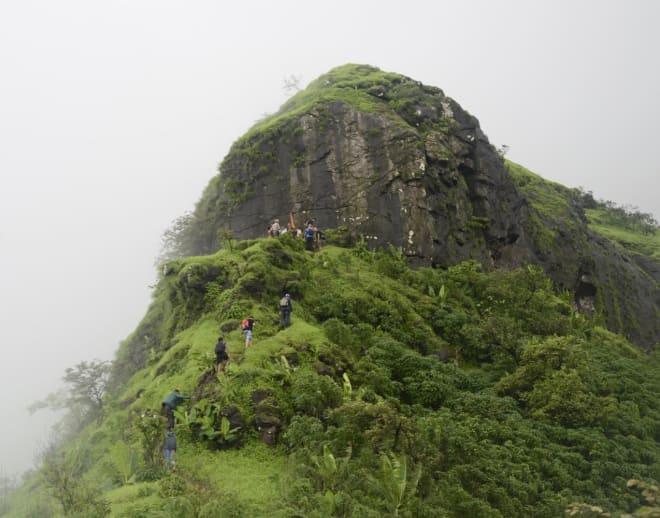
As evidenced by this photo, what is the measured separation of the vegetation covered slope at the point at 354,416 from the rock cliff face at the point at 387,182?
23.3 feet

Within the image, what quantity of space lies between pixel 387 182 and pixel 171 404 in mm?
19044

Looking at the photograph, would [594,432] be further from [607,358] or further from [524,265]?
[524,265]

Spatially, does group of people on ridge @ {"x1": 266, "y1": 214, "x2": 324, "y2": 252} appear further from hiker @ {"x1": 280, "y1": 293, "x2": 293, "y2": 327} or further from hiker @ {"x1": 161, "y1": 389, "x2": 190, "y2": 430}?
hiker @ {"x1": 161, "y1": 389, "x2": 190, "y2": 430}

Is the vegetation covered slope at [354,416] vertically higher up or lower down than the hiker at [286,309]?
lower down

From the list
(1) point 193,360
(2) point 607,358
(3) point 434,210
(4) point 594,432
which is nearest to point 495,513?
(4) point 594,432

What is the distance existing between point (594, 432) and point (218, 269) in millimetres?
14461

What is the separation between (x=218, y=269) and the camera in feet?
68.2

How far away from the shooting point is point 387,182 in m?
28.4

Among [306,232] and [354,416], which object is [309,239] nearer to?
[306,232]

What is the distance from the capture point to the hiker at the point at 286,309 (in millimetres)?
17266

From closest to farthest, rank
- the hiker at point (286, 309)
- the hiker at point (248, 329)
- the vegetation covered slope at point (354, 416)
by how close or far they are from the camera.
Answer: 1. the vegetation covered slope at point (354, 416)
2. the hiker at point (248, 329)
3. the hiker at point (286, 309)

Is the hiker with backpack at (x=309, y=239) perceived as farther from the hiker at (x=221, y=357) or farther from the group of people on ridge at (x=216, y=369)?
the hiker at (x=221, y=357)

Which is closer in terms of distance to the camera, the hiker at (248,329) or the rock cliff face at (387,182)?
the hiker at (248,329)

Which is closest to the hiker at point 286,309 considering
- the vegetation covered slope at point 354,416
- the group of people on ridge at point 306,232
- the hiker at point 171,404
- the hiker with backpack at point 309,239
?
the vegetation covered slope at point 354,416
